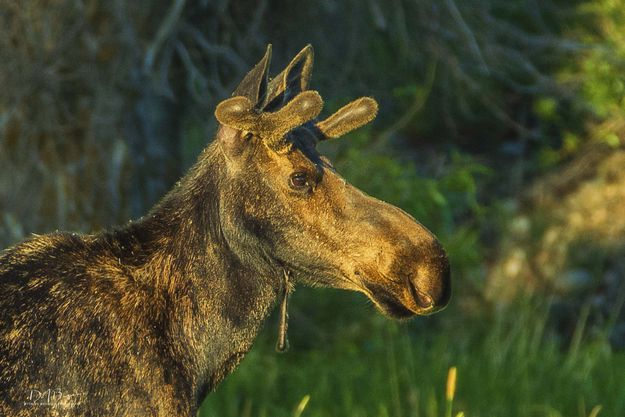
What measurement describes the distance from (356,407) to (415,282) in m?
2.99

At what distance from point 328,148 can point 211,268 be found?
478 cm

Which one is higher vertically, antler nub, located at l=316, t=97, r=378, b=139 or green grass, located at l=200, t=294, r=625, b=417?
antler nub, located at l=316, t=97, r=378, b=139

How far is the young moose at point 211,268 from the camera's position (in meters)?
3.27

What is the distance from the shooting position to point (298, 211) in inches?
139

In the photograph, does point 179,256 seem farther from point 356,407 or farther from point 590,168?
point 590,168

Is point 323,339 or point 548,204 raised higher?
point 323,339

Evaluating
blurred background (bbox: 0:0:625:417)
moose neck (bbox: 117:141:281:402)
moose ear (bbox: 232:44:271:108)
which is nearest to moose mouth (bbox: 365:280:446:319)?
moose neck (bbox: 117:141:281:402)

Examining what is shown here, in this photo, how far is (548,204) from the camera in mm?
10969

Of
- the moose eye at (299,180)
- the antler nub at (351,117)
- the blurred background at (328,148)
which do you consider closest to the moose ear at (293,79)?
the antler nub at (351,117)

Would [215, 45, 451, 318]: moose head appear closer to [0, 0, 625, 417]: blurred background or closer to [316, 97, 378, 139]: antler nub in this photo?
[316, 97, 378, 139]: antler nub

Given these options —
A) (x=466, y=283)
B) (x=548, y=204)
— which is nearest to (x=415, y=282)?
(x=466, y=283)

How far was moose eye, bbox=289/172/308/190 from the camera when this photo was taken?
11.6 feet
